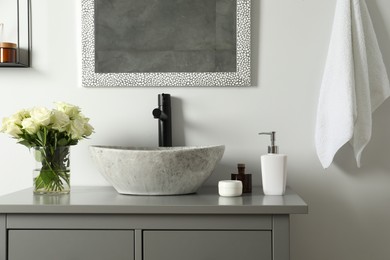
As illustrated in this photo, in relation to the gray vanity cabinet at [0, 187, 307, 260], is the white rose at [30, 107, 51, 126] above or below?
above

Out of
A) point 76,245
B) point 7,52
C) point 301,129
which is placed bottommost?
point 76,245

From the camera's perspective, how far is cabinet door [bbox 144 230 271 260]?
1.67 meters

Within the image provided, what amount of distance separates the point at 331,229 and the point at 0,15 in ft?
4.56

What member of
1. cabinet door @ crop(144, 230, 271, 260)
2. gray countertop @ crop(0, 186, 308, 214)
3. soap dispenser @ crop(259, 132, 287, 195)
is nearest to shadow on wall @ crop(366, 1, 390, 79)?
soap dispenser @ crop(259, 132, 287, 195)

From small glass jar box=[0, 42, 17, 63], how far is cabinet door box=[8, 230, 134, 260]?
0.68 meters

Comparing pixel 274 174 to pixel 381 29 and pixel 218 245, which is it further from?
pixel 381 29

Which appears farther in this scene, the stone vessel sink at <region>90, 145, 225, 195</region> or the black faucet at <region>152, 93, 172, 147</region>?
the black faucet at <region>152, 93, 172, 147</region>

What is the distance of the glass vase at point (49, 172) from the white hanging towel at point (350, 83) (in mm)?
863

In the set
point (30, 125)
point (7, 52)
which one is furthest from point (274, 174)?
point (7, 52)

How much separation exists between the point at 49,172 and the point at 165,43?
0.61m

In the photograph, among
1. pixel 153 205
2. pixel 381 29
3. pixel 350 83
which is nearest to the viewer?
pixel 153 205

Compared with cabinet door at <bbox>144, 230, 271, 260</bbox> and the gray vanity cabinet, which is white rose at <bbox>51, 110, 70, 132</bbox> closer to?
the gray vanity cabinet

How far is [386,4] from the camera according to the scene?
2162mm

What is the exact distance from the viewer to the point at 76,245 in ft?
5.54
